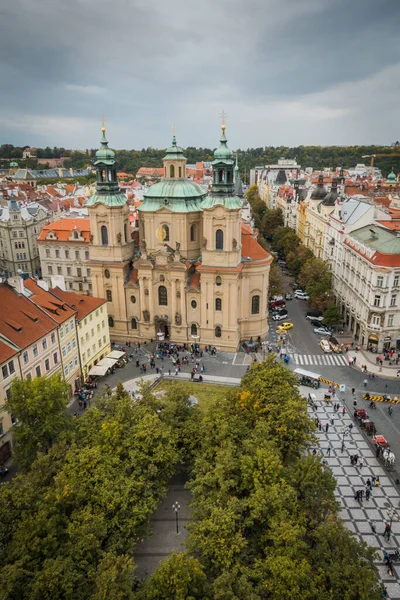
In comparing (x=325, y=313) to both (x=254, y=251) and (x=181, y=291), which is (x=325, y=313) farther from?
(x=181, y=291)

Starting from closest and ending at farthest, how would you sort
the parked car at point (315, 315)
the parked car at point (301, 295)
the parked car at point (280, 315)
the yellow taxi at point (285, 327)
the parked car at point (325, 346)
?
1. the parked car at point (325, 346)
2. the yellow taxi at point (285, 327)
3. the parked car at point (315, 315)
4. the parked car at point (280, 315)
5. the parked car at point (301, 295)

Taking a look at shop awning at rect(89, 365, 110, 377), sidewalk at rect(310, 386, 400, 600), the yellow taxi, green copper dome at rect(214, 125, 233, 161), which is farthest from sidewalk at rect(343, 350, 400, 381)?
shop awning at rect(89, 365, 110, 377)

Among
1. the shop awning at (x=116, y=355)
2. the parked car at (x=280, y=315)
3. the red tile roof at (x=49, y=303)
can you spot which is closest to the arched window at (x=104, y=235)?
the red tile roof at (x=49, y=303)

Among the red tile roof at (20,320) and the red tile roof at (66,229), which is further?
the red tile roof at (66,229)

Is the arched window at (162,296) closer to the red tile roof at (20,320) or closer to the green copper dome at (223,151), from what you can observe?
the green copper dome at (223,151)

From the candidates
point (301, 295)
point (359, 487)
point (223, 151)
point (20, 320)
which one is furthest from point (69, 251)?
point (359, 487)

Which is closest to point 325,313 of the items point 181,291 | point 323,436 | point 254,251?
point 254,251

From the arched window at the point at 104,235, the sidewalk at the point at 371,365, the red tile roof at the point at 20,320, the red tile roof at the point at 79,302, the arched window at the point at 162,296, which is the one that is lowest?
the sidewalk at the point at 371,365

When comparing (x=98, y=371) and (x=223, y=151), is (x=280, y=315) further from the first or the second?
(x=98, y=371)
